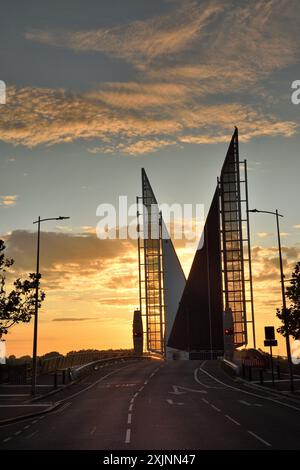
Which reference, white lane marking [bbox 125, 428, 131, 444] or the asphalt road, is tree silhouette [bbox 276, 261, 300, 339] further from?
white lane marking [bbox 125, 428, 131, 444]

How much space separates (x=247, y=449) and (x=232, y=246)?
9224 cm

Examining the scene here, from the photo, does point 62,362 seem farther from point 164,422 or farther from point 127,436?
point 127,436

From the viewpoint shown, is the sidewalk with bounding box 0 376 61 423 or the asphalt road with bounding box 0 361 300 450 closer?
the asphalt road with bounding box 0 361 300 450

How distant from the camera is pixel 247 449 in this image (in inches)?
659

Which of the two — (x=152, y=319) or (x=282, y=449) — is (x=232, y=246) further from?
(x=282, y=449)

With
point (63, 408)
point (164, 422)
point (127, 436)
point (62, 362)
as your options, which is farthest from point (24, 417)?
point (62, 362)

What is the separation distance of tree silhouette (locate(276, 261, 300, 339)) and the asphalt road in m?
5.14

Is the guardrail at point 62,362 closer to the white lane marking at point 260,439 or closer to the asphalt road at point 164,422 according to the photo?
the asphalt road at point 164,422

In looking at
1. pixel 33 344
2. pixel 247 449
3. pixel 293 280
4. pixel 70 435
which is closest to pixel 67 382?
pixel 33 344

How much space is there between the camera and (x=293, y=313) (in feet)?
138

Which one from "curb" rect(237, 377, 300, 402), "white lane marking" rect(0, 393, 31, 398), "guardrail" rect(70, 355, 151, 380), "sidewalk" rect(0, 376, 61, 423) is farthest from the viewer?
"guardrail" rect(70, 355, 151, 380)

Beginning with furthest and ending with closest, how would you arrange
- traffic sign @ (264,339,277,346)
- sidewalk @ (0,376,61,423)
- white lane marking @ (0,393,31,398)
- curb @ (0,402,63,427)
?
traffic sign @ (264,339,277,346)
white lane marking @ (0,393,31,398)
sidewalk @ (0,376,61,423)
curb @ (0,402,63,427)

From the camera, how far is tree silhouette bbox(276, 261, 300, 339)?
4162 centimetres

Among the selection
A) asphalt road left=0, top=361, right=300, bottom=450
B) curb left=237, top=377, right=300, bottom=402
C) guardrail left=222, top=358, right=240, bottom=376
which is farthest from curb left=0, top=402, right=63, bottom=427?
guardrail left=222, top=358, right=240, bottom=376
